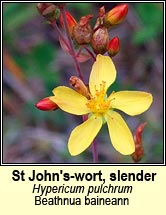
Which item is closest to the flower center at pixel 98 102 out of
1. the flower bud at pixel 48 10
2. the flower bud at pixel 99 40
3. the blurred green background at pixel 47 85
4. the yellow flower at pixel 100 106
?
the yellow flower at pixel 100 106

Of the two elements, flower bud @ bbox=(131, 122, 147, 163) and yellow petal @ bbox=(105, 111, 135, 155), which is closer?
yellow petal @ bbox=(105, 111, 135, 155)

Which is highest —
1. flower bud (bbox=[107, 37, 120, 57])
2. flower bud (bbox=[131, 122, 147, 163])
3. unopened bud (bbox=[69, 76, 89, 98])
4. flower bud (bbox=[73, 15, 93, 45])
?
flower bud (bbox=[73, 15, 93, 45])

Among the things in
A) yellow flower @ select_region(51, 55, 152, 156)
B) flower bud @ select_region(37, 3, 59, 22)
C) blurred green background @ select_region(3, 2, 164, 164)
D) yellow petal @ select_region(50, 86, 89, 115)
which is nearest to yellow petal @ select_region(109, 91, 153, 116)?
yellow flower @ select_region(51, 55, 152, 156)

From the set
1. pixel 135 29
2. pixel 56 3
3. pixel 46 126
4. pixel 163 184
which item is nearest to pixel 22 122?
pixel 46 126

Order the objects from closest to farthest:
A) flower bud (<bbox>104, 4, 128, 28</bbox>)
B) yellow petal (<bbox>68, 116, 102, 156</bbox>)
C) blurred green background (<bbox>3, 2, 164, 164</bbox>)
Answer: yellow petal (<bbox>68, 116, 102, 156</bbox>) → flower bud (<bbox>104, 4, 128, 28</bbox>) → blurred green background (<bbox>3, 2, 164, 164</bbox>)

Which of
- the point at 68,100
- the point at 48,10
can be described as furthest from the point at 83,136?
the point at 48,10

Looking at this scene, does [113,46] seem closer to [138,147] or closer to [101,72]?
[101,72]

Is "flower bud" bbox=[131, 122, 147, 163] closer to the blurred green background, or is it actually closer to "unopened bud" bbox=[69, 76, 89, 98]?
"unopened bud" bbox=[69, 76, 89, 98]

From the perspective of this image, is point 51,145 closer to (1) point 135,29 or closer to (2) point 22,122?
(2) point 22,122
